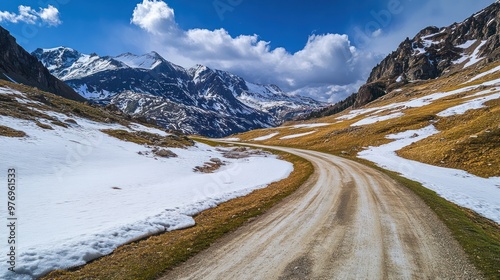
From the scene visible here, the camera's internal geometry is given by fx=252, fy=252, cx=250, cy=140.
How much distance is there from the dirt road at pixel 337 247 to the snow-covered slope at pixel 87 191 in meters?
4.10

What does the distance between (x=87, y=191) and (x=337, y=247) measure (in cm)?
1728

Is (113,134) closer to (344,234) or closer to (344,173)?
(344,173)

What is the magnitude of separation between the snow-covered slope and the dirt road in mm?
4101

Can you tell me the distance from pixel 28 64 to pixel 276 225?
245 meters

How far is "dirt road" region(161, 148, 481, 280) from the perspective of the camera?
7801 mm

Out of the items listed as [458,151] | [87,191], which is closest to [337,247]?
[87,191]

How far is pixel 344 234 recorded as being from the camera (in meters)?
10.9

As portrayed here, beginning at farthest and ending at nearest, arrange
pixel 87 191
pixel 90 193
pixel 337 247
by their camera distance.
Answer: pixel 87 191 → pixel 90 193 → pixel 337 247

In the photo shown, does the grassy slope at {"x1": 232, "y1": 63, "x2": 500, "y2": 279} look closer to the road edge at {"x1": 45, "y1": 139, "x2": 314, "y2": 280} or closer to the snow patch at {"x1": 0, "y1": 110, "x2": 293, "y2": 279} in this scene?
the road edge at {"x1": 45, "y1": 139, "x2": 314, "y2": 280}

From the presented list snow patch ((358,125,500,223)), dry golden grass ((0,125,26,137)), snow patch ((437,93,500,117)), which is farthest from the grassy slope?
dry golden grass ((0,125,26,137))

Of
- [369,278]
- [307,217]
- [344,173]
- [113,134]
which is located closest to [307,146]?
[344,173]

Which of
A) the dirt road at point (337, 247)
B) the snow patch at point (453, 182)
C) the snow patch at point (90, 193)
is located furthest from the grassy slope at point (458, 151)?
the snow patch at point (90, 193)

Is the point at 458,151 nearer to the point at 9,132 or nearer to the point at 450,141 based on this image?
the point at 450,141

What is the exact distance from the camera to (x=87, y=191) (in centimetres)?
1812
